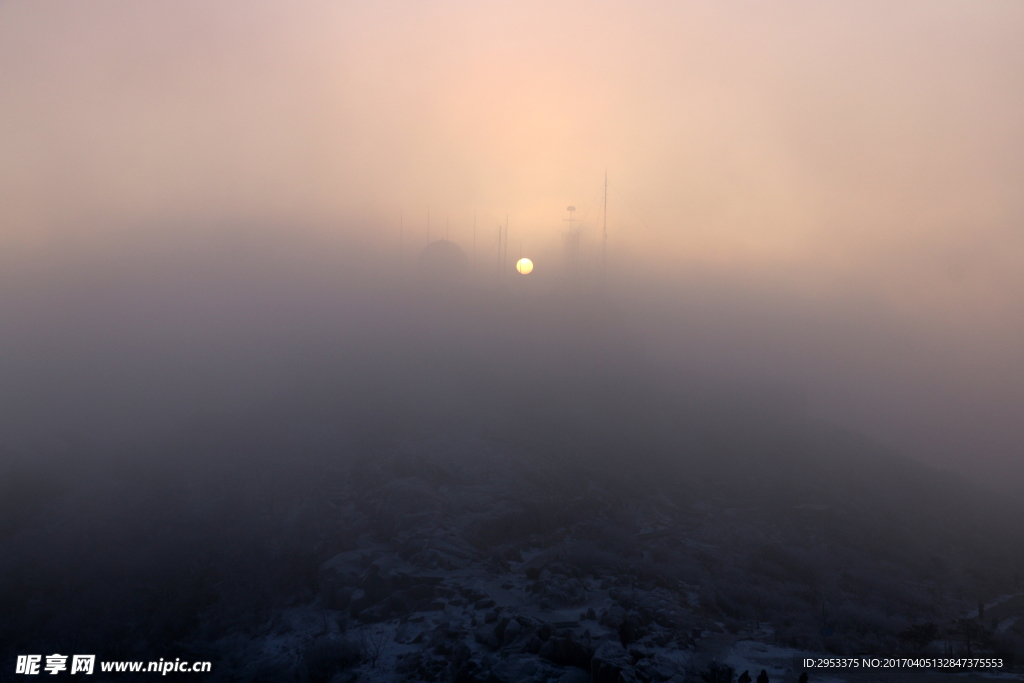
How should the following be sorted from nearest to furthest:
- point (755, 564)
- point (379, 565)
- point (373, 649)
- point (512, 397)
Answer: point (373, 649)
point (379, 565)
point (755, 564)
point (512, 397)

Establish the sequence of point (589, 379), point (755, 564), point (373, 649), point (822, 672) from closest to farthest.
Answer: point (822, 672) → point (373, 649) → point (755, 564) → point (589, 379)

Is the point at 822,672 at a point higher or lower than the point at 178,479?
lower

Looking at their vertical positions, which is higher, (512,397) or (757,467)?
(512,397)

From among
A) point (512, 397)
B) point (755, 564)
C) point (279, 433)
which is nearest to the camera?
point (755, 564)

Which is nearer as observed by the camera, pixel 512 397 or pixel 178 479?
pixel 178 479

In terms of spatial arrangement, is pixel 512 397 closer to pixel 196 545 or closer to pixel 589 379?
pixel 589 379

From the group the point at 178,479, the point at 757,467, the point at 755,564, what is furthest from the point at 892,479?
the point at 178,479

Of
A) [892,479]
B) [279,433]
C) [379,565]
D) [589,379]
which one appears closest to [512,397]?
[589,379]

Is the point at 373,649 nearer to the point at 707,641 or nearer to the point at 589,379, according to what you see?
the point at 707,641

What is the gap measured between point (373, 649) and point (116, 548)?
15.8 m

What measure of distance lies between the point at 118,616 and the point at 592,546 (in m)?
23.6

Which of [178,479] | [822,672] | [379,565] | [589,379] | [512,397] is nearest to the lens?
[822,672]

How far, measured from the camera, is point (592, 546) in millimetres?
34281

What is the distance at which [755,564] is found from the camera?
34.2 m
